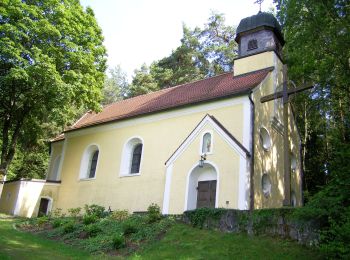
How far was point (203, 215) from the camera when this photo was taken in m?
13.8

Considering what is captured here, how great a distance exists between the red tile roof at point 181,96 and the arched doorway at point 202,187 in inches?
147

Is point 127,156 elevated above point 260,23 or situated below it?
below

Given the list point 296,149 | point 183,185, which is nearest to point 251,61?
point 296,149

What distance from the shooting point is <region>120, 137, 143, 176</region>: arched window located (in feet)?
73.6

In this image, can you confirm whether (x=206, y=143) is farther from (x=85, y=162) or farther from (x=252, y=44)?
(x=85, y=162)

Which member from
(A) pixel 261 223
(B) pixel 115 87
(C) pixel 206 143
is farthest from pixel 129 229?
(B) pixel 115 87

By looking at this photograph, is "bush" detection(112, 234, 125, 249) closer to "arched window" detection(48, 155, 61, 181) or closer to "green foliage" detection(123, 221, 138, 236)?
"green foliage" detection(123, 221, 138, 236)

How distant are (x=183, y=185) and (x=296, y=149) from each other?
9.94 m

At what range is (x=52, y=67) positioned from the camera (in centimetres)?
1958

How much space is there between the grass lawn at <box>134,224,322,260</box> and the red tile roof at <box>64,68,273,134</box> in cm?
808

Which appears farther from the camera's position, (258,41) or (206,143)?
(258,41)

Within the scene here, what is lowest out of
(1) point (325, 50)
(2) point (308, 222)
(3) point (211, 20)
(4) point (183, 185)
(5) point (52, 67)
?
(2) point (308, 222)

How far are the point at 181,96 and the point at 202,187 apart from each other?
659 centimetres

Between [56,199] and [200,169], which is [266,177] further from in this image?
[56,199]
